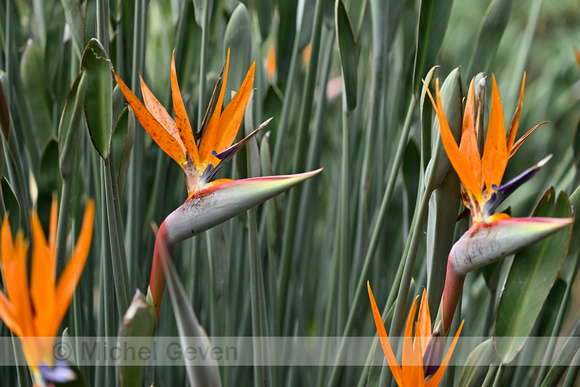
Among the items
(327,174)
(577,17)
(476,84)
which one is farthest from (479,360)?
(577,17)

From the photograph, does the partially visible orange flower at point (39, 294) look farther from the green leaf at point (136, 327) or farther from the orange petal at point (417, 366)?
the orange petal at point (417, 366)

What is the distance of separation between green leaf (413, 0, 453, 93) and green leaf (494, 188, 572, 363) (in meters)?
0.13

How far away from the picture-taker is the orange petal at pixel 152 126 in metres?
0.26

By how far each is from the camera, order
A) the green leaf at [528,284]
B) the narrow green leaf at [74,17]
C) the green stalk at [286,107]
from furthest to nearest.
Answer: the green stalk at [286,107] < the narrow green leaf at [74,17] < the green leaf at [528,284]

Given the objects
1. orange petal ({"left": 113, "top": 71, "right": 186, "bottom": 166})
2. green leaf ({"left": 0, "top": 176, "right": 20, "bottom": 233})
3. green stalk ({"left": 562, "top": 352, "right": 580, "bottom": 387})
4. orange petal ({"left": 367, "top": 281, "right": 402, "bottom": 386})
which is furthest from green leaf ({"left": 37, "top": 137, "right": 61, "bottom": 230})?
green stalk ({"left": 562, "top": 352, "right": 580, "bottom": 387})

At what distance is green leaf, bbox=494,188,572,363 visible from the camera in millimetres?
280

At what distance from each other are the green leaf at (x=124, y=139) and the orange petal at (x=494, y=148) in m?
0.20

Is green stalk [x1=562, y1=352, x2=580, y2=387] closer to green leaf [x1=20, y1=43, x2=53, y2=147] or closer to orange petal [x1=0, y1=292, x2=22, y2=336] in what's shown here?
orange petal [x1=0, y1=292, x2=22, y2=336]

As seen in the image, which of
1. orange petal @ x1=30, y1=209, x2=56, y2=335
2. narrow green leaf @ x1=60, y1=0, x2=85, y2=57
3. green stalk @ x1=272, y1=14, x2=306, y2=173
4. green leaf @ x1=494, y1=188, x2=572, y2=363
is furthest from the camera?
green stalk @ x1=272, y1=14, x2=306, y2=173

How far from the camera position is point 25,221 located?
0.42 meters

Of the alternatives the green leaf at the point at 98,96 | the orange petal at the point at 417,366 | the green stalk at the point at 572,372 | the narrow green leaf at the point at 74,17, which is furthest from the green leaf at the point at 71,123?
the green stalk at the point at 572,372

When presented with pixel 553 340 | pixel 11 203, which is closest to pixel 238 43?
pixel 11 203

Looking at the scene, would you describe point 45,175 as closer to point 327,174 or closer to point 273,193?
point 273,193

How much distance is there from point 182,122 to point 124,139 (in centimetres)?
7
